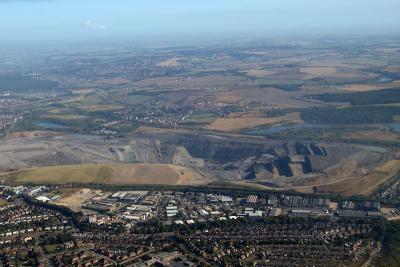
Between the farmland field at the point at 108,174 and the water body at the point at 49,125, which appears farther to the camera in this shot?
the water body at the point at 49,125

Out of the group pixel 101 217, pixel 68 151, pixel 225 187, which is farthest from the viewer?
pixel 68 151

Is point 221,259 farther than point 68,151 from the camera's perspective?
No

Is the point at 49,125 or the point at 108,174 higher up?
the point at 108,174

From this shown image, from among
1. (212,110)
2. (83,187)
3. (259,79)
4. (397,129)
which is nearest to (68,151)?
(83,187)

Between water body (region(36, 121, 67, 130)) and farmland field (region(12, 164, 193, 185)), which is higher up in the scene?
farmland field (region(12, 164, 193, 185))

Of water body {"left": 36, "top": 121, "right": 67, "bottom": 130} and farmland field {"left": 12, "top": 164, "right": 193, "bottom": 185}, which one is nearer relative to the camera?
farmland field {"left": 12, "top": 164, "right": 193, "bottom": 185}

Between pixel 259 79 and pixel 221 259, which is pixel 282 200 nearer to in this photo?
pixel 221 259

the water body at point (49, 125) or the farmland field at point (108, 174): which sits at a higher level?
the farmland field at point (108, 174)

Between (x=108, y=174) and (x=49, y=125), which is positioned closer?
(x=108, y=174)

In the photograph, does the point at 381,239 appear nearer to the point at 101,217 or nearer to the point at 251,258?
the point at 251,258

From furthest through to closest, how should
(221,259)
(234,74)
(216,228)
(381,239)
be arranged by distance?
(234,74) → (216,228) → (381,239) → (221,259)
